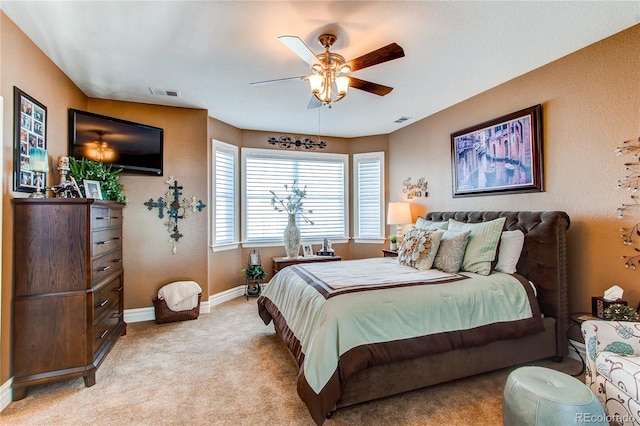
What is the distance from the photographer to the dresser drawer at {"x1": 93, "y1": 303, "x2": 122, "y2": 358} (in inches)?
99.5

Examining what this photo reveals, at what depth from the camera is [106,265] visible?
2873 millimetres

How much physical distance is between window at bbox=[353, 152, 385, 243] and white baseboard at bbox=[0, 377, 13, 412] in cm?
456

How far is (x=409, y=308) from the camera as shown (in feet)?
7.05

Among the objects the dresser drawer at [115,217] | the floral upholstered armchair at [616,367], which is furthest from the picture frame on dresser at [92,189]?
the floral upholstered armchair at [616,367]

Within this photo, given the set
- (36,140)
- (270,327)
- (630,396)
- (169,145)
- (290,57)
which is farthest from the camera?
(169,145)

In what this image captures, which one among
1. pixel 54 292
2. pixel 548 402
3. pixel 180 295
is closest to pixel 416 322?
pixel 548 402

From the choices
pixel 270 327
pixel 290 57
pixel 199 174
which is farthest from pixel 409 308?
pixel 199 174

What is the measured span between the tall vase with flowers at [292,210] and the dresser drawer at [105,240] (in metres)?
2.28

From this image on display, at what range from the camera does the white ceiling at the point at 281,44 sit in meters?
2.10

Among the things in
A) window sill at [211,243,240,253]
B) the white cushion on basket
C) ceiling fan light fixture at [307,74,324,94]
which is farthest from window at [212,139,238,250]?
ceiling fan light fixture at [307,74,324,94]

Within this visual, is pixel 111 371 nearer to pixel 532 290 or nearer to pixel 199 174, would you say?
pixel 199 174

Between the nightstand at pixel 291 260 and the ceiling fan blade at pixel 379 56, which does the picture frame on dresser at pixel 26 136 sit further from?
the nightstand at pixel 291 260

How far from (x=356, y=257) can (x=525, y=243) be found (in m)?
3.08

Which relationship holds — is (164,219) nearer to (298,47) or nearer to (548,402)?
(298,47)
